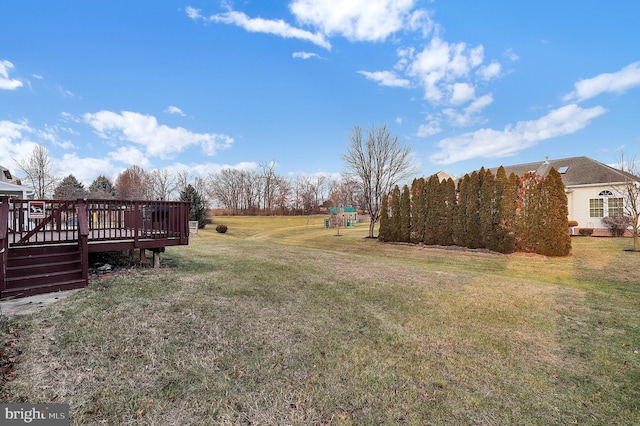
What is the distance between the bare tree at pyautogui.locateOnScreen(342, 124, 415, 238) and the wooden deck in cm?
1472

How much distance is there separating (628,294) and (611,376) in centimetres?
532

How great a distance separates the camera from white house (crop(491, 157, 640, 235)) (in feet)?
55.8

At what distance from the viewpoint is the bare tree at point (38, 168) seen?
2675 centimetres

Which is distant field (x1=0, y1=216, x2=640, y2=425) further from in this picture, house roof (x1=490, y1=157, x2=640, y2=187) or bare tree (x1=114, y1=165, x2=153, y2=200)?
bare tree (x1=114, y1=165, x2=153, y2=200)

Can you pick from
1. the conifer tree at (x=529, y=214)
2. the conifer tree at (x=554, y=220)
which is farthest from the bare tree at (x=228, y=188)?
the conifer tree at (x=554, y=220)

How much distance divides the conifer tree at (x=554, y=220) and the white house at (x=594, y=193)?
729cm

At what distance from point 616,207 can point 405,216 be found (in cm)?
1331

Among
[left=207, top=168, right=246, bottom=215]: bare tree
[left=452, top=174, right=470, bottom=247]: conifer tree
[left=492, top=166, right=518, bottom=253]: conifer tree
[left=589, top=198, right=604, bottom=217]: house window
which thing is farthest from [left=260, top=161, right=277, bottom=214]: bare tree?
[left=589, top=198, right=604, bottom=217]: house window

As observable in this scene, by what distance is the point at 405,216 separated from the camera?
1658 cm

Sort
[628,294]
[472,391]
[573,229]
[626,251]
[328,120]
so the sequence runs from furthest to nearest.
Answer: [328,120], [573,229], [626,251], [628,294], [472,391]

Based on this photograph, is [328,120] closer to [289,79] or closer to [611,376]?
[289,79]

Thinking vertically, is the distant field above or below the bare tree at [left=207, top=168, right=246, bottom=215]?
below

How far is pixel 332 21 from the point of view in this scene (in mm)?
10742

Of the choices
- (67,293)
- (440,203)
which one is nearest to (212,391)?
(67,293)
